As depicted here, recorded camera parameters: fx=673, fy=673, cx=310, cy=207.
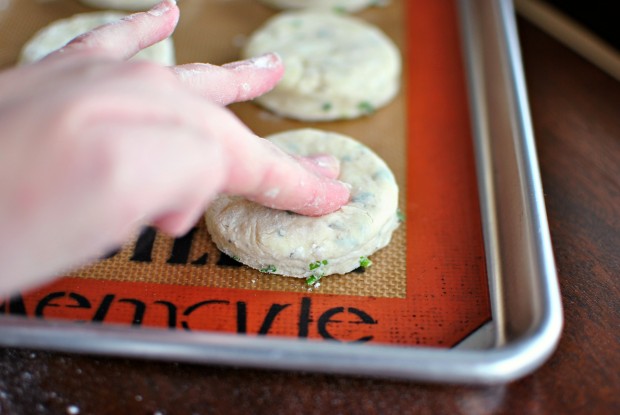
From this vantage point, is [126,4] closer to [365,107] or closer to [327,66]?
[327,66]

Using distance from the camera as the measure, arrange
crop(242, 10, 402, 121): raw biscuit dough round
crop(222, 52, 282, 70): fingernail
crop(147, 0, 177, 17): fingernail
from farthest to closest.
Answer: crop(242, 10, 402, 121): raw biscuit dough round → crop(222, 52, 282, 70): fingernail → crop(147, 0, 177, 17): fingernail

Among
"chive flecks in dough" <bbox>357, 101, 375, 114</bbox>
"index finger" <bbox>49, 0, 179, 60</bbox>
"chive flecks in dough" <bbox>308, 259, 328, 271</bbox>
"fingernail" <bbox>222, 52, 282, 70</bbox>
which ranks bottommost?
"chive flecks in dough" <bbox>308, 259, 328, 271</bbox>

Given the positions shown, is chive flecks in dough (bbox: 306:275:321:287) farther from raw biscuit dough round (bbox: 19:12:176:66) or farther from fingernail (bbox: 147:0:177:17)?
raw biscuit dough round (bbox: 19:12:176:66)

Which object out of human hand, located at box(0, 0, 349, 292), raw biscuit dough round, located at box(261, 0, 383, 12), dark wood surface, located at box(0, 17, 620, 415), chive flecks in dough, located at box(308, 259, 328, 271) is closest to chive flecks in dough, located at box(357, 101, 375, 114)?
raw biscuit dough round, located at box(261, 0, 383, 12)

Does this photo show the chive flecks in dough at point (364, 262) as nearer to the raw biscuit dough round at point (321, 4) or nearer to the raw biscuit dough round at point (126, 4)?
the raw biscuit dough round at point (321, 4)

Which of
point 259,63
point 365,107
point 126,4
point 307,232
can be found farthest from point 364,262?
point 126,4

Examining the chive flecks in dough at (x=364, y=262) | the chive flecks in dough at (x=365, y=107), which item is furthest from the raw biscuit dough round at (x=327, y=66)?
the chive flecks in dough at (x=364, y=262)
